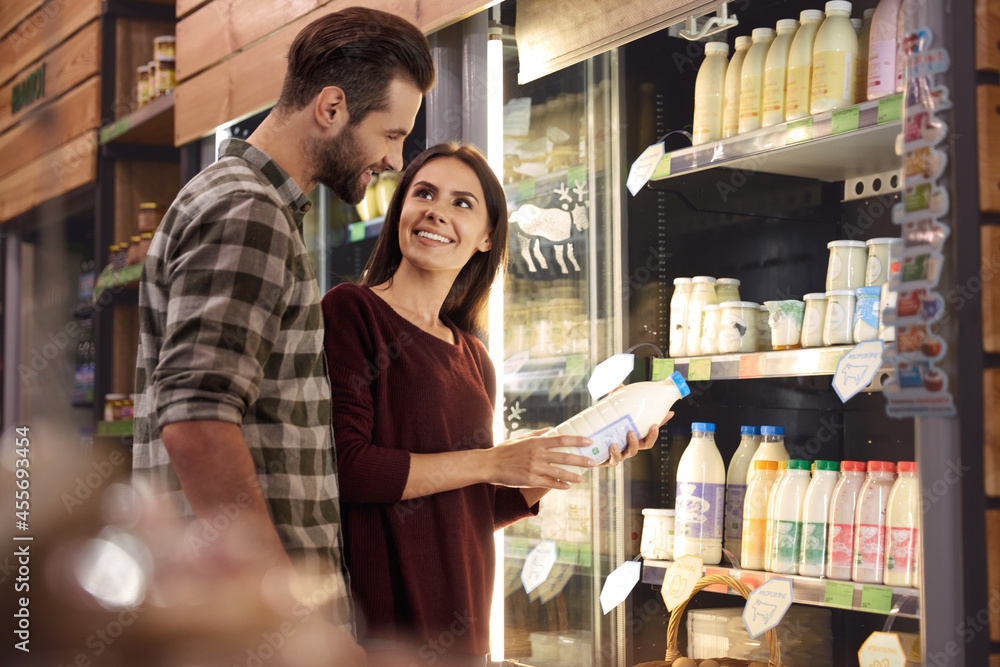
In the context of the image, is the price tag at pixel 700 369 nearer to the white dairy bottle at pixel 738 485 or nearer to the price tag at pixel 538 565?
the white dairy bottle at pixel 738 485

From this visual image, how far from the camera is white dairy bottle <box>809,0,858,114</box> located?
73.2 inches

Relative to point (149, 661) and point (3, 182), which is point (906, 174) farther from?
point (3, 182)

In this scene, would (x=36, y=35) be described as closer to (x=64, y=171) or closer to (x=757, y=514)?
(x=64, y=171)

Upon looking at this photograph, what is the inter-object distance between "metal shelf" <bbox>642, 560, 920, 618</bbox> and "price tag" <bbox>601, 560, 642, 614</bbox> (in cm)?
4

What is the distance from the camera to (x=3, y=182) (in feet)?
15.5

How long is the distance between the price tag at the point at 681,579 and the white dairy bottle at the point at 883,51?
102cm

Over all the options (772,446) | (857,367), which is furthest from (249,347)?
(772,446)

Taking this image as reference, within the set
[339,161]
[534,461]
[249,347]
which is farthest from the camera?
[534,461]

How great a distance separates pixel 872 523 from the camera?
1758 millimetres

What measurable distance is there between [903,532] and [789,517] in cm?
26

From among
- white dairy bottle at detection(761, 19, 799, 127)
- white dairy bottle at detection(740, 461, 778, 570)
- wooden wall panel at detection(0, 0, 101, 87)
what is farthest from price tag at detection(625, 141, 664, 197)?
wooden wall panel at detection(0, 0, 101, 87)

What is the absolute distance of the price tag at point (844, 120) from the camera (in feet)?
5.39

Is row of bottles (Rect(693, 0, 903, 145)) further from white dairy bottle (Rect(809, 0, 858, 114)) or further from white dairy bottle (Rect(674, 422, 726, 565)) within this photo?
white dairy bottle (Rect(674, 422, 726, 565))

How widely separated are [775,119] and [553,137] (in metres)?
0.69
